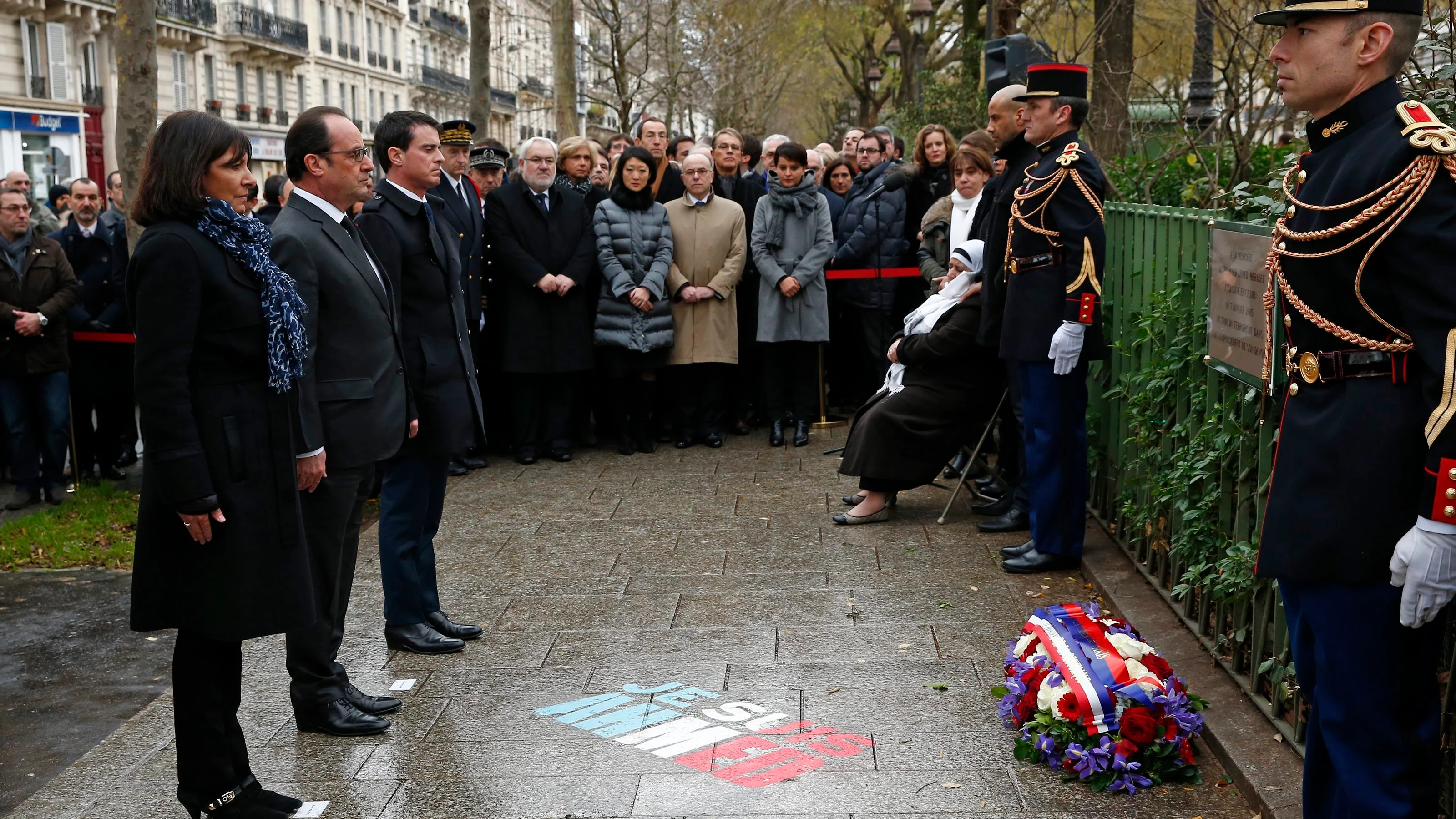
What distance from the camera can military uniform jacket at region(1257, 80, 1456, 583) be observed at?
294 centimetres

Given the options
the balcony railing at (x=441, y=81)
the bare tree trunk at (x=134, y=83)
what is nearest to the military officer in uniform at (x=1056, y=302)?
the bare tree trunk at (x=134, y=83)

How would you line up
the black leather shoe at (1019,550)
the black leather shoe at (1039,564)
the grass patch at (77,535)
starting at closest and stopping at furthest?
1. the black leather shoe at (1039,564)
2. the black leather shoe at (1019,550)
3. the grass patch at (77,535)

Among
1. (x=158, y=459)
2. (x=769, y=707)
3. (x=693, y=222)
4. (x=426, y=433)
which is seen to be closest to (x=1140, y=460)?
(x=769, y=707)

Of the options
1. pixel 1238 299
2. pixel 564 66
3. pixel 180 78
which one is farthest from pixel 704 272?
pixel 180 78

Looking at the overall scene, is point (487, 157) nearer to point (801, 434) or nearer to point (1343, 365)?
point (801, 434)

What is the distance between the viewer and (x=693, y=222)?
35.3 ft

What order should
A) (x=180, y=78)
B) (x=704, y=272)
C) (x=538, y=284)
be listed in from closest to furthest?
(x=538, y=284) → (x=704, y=272) → (x=180, y=78)

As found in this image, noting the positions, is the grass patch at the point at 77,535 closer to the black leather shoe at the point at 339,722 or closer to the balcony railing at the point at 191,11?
the black leather shoe at the point at 339,722

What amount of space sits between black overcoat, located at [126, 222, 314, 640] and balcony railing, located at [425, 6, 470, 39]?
230ft

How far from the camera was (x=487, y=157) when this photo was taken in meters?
10.9

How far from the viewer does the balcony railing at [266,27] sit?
46625mm

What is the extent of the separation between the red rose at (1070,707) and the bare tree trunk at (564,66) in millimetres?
18611

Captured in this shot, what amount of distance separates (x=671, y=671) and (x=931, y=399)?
9.59 ft

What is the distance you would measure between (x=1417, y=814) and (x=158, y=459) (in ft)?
11.0
